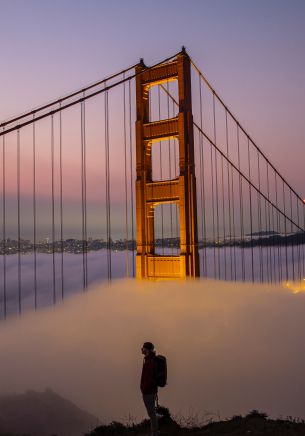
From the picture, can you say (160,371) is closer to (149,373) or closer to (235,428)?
(149,373)

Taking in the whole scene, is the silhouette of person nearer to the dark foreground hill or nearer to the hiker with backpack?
the hiker with backpack

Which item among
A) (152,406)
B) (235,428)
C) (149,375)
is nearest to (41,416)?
(235,428)

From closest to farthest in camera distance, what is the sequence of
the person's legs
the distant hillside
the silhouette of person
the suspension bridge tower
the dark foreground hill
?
1. the silhouette of person
2. the person's legs
3. the dark foreground hill
4. the suspension bridge tower
5. the distant hillside

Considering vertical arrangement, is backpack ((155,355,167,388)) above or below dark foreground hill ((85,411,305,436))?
above

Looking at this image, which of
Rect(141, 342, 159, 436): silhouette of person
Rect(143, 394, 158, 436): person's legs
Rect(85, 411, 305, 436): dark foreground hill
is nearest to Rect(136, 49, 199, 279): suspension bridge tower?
Rect(85, 411, 305, 436): dark foreground hill

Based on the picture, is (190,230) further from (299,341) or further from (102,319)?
(299,341)

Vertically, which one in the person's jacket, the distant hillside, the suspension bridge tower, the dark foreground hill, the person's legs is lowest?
the distant hillside
